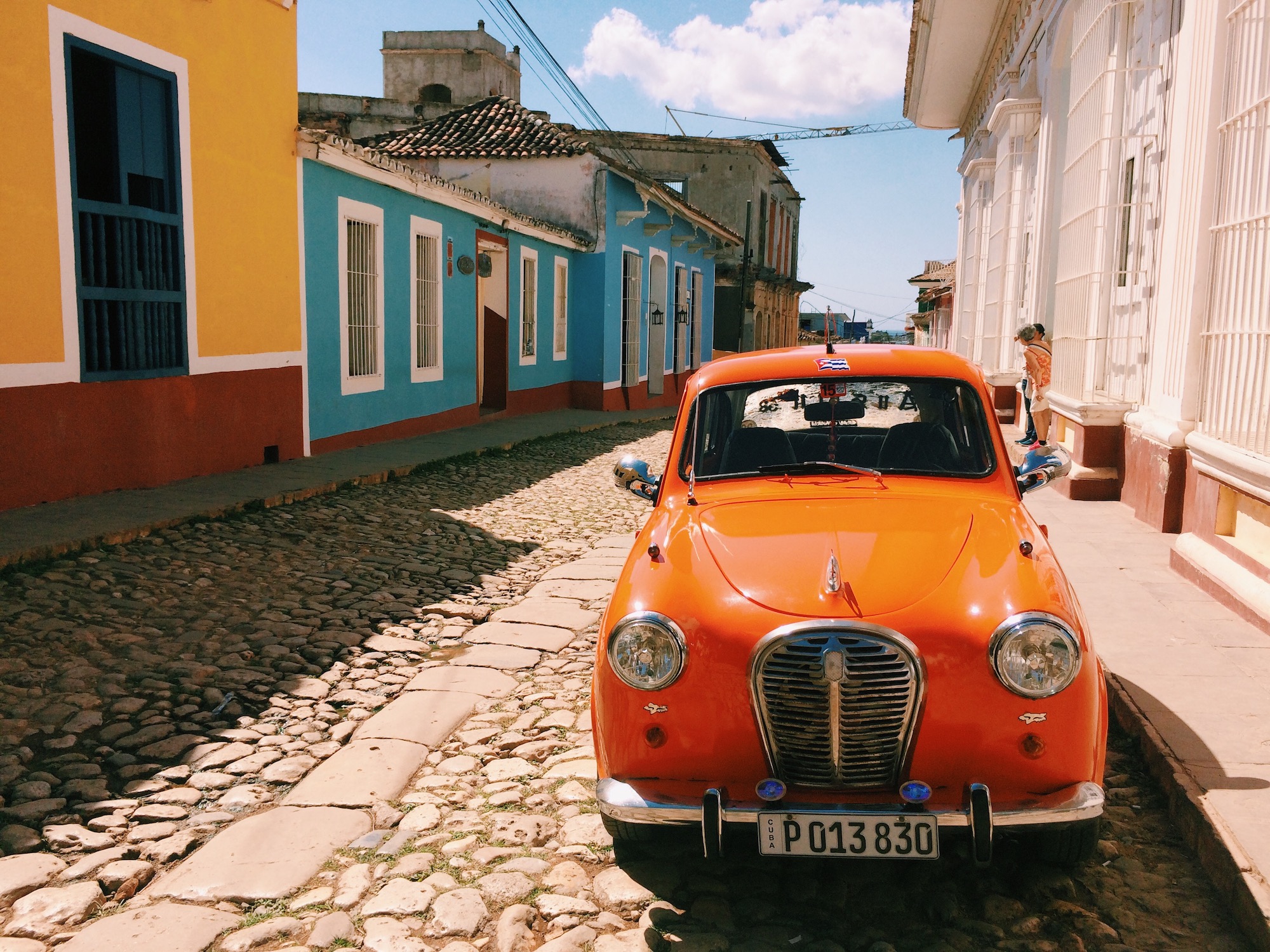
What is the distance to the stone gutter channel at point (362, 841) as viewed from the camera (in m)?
2.76

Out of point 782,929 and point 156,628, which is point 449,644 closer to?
point 156,628

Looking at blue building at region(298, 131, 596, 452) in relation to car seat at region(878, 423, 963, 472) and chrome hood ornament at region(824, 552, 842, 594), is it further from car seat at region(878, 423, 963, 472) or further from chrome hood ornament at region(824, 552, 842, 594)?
chrome hood ornament at region(824, 552, 842, 594)

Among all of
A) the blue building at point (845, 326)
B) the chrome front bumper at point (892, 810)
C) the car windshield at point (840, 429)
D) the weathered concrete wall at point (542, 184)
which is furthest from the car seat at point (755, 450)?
the blue building at point (845, 326)

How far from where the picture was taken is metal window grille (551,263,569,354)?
2002 centimetres

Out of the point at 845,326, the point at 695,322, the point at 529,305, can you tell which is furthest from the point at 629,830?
the point at 845,326

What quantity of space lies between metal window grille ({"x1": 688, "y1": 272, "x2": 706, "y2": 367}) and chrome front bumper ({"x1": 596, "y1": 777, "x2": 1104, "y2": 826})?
2612 centimetres

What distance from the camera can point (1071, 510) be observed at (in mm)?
7879

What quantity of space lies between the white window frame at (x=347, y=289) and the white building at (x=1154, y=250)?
24.0ft

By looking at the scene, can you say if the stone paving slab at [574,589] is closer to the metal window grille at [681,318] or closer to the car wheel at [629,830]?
the car wheel at [629,830]

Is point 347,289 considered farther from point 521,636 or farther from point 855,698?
point 855,698

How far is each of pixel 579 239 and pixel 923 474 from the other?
17.0m

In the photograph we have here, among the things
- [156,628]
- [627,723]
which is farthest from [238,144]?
[627,723]

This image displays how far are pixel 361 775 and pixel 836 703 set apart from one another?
184cm

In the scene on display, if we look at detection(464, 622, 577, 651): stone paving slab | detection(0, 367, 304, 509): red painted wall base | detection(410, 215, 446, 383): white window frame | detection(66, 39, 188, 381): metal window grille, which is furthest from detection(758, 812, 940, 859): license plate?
detection(410, 215, 446, 383): white window frame
